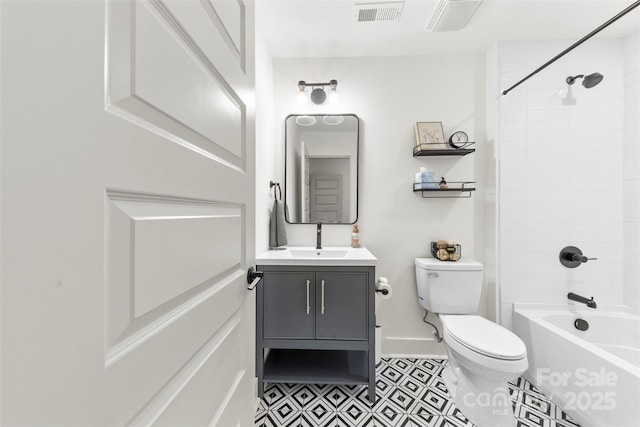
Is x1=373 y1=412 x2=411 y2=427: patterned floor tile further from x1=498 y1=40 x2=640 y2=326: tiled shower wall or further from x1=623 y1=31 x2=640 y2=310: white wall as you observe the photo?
x1=623 y1=31 x2=640 y2=310: white wall

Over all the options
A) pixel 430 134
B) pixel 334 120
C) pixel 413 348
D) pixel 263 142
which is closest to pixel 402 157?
pixel 430 134

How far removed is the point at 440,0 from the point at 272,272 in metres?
1.82

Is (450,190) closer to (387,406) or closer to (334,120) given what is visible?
(334,120)

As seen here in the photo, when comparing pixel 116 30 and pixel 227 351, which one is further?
pixel 227 351

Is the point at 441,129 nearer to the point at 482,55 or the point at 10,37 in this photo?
the point at 482,55

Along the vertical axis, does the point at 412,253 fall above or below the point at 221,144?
below

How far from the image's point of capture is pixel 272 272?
153 cm

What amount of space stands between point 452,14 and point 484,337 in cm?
188

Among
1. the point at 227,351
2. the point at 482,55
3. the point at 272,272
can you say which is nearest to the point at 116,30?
the point at 227,351

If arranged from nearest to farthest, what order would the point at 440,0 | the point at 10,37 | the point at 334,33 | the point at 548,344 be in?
the point at 10,37 < the point at 440,0 < the point at 548,344 < the point at 334,33

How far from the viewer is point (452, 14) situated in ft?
5.09

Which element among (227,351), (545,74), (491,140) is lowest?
(227,351)

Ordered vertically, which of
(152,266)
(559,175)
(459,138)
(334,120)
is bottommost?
(152,266)

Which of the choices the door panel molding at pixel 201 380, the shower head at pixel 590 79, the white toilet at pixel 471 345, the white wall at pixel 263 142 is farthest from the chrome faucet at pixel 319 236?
the shower head at pixel 590 79
